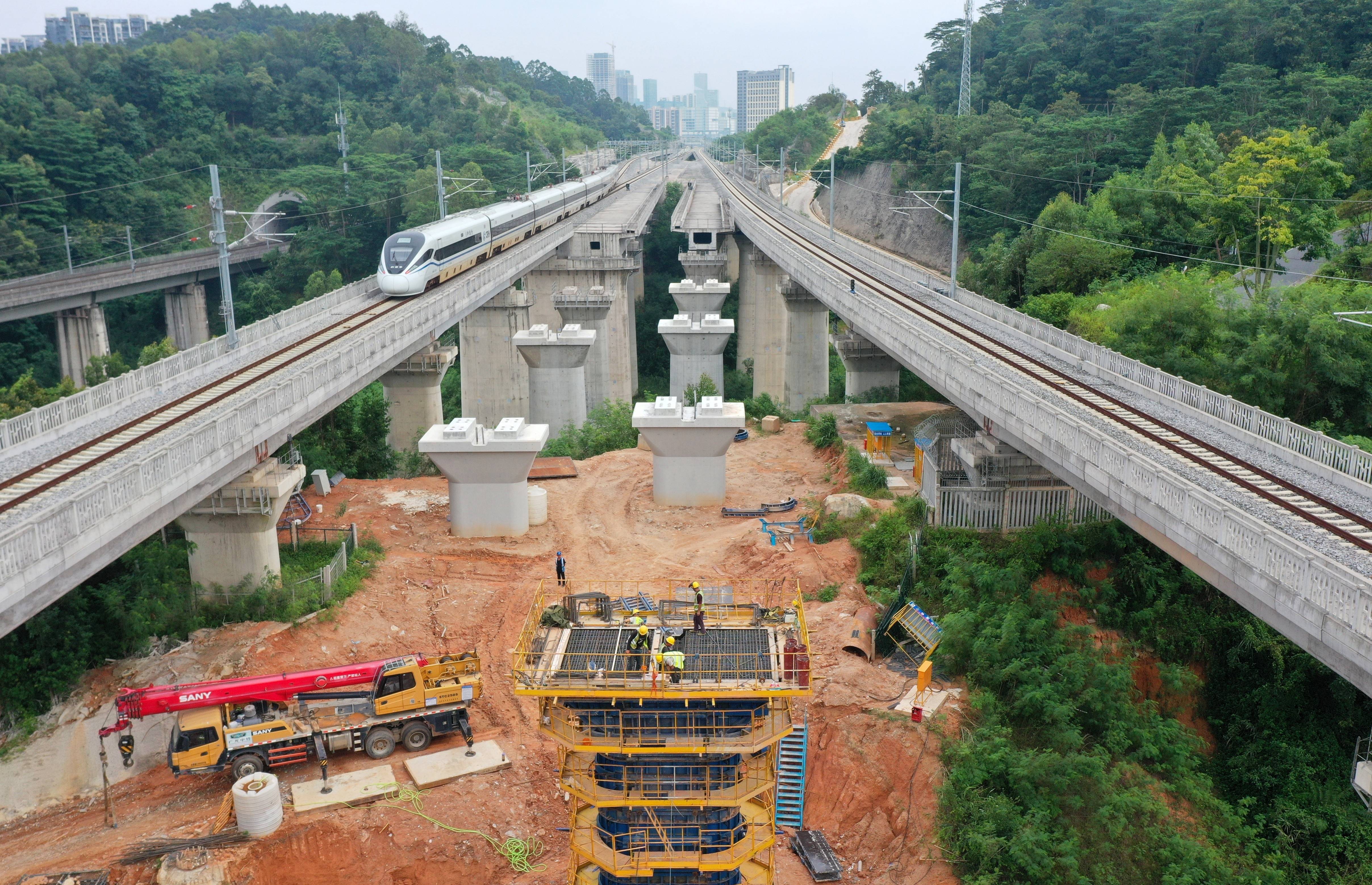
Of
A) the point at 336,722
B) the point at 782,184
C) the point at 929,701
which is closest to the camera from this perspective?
the point at 336,722

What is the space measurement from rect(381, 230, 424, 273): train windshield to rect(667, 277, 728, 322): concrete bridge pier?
23.1 meters

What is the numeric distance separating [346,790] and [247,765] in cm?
219

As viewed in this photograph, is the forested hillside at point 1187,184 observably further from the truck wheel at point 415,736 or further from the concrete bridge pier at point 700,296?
the truck wheel at point 415,736

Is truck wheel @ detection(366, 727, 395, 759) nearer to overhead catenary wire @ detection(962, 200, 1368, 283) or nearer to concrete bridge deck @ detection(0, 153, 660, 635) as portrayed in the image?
concrete bridge deck @ detection(0, 153, 660, 635)

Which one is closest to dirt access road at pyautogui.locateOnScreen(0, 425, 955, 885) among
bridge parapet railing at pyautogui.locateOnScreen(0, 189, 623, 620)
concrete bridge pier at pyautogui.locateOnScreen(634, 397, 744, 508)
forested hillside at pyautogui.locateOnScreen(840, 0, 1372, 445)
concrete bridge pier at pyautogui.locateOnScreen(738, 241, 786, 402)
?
concrete bridge pier at pyautogui.locateOnScreen(634, 397, 744, 508)

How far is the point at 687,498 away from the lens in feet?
128

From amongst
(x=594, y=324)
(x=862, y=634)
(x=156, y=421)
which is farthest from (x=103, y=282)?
(x=862, y=634)

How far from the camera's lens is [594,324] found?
64.5 m

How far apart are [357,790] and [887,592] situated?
46.4ft

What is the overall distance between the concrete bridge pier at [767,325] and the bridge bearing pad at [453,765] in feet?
160

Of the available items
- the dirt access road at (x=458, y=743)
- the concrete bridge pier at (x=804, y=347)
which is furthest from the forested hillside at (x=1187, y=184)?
the dirt access road at (x=458, y=743)

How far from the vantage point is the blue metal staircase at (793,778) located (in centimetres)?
2205

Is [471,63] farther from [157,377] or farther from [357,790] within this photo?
[357,790]

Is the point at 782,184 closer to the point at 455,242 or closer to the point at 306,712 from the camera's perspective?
the point at 455,242
